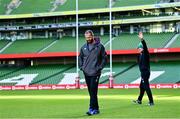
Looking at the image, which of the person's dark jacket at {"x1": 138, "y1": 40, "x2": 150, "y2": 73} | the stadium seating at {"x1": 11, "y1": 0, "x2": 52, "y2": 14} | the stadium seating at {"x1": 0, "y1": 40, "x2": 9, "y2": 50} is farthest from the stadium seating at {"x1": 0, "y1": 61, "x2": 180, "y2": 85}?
the person's dark jacket at {"x1": 138, "y1": 40, "x2": 150, "y2": 73}

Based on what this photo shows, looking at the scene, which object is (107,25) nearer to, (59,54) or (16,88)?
(59,54)

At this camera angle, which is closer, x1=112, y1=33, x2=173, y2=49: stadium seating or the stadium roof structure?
x1=112, y1=33, x2=173, y2=49: stadium seating

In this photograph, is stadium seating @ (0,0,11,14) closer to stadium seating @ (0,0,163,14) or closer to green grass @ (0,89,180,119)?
stadium seating @ (0,0,163,14)

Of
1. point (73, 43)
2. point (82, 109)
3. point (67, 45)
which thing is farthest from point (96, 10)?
point (82, 109)

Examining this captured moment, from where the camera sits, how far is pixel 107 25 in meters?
64.9

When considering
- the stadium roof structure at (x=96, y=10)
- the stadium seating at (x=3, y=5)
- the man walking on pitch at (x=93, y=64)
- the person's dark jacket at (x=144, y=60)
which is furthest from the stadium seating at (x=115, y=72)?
the man walking on pitch at (x=93, y=64)

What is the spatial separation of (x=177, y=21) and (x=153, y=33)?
336cm

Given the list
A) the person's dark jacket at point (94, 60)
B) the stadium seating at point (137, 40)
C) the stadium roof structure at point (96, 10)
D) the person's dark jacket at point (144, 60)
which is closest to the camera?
the person's dark jacket at point (94, 60)

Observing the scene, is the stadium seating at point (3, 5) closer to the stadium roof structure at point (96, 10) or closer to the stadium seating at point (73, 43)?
the stadium roof structure at point (96, 10)

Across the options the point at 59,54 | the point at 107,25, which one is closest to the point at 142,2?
the point at 107,25

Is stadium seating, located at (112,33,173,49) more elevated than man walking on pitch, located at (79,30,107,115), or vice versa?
man walking on pitch, located at (79,30,107,115)

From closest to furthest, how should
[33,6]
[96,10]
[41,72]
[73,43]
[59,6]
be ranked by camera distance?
[41,72] → [96,10] → [73,43] → [59,6] → [33,6]

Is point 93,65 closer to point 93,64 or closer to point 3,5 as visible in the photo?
point 93,64

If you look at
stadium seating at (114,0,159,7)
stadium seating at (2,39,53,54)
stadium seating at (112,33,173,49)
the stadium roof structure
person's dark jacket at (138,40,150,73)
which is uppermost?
stadium seating at (114,0,159,7)
